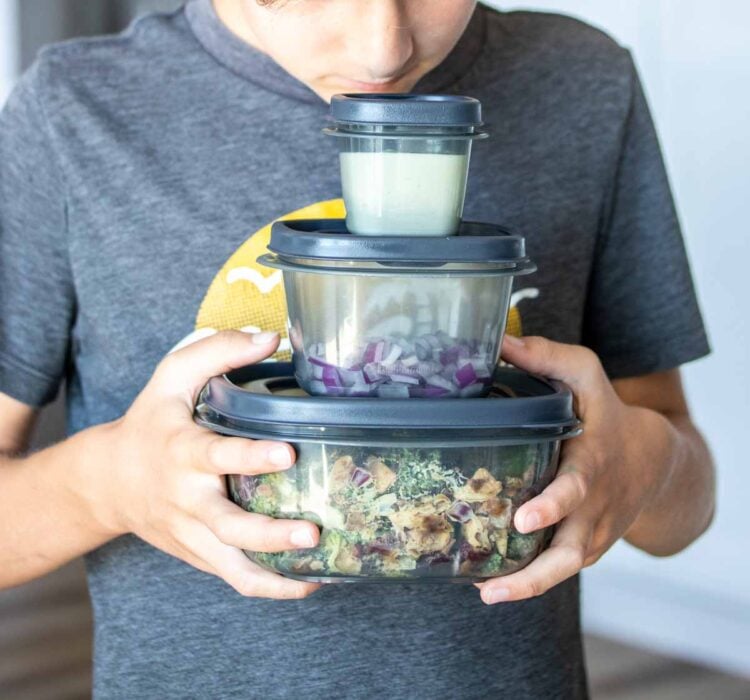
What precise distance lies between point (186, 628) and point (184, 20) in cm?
58

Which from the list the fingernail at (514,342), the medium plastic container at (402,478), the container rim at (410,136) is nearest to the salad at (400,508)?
the medium plastic container at (402,478)

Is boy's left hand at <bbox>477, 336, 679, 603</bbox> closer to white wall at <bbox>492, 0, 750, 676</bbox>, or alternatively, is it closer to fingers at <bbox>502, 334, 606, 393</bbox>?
fingers at <bbox>502, 334, 606, 393</bbox>

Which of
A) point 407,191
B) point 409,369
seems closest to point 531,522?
point 409,369

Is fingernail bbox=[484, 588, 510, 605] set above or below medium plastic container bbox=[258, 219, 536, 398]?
below

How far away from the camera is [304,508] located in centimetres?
79

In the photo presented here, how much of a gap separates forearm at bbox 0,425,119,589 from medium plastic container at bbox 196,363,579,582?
0.22 metres

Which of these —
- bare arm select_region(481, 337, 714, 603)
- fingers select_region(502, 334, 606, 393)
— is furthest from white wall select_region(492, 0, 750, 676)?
fingers select_region(502, 334, 606, 393)

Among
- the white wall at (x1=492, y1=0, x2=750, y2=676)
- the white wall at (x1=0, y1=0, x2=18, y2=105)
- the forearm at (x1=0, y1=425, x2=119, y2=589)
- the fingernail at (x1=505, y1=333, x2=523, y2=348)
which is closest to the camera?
the fingernail at (x1=505, y1=333, x2=523, y2=348)

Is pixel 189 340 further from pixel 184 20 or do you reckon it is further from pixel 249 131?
pixel 184 20

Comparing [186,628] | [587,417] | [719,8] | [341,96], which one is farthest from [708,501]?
[719,8]

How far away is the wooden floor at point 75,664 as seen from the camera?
2662 mm

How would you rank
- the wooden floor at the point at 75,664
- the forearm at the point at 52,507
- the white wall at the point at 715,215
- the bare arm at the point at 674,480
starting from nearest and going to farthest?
the forearm at the point at 52,507
the bare arm at the point at 674,480
the white wall at the point at 715,215
the wooden floor at the point at 75,664

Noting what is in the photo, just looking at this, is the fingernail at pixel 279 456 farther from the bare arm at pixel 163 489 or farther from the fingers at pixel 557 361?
the fingers at pixel 557 361

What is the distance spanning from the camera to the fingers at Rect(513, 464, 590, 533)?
784 millimetres
